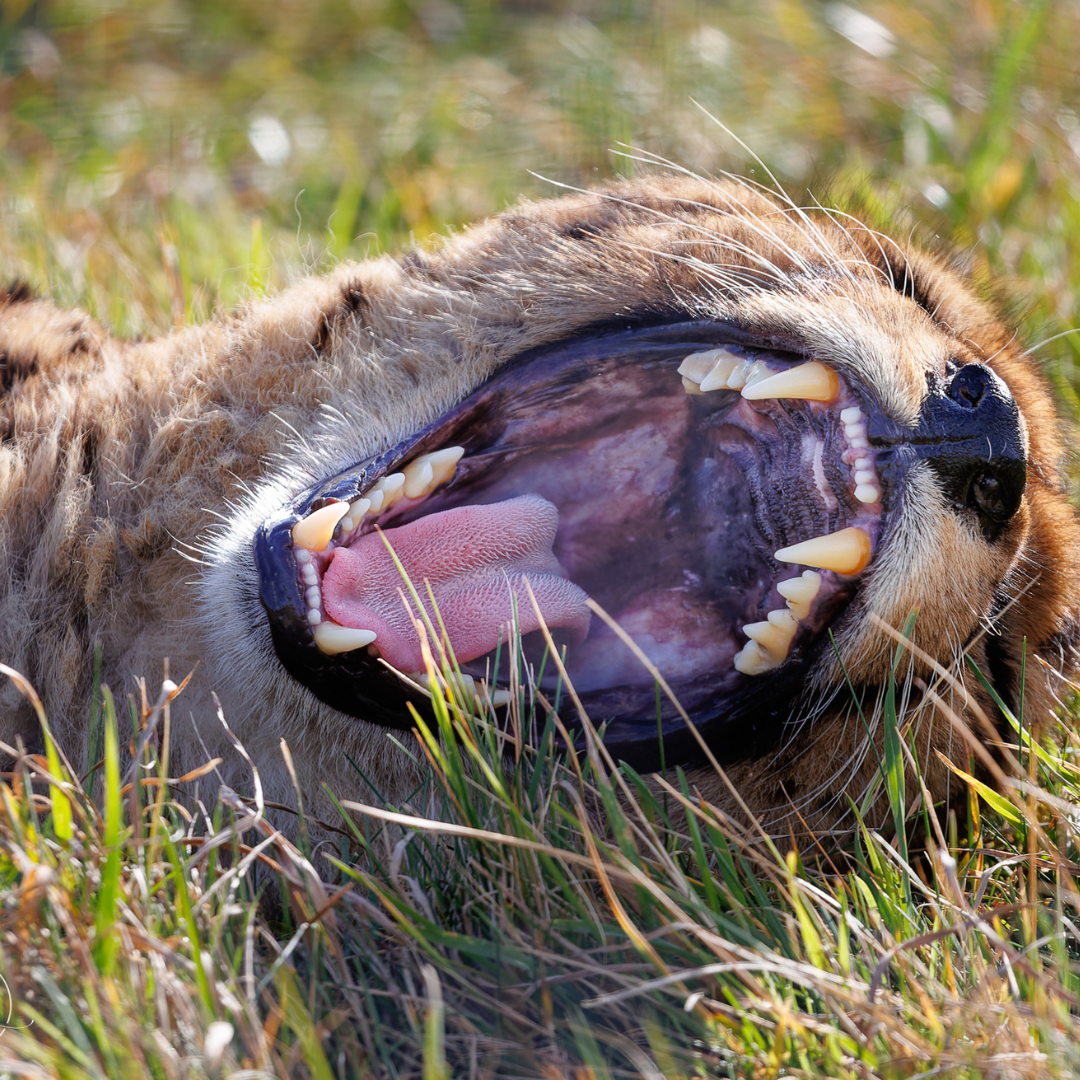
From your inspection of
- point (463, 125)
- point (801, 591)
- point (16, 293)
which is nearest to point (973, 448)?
point (801, 591)

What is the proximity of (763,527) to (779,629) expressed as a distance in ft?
0.95

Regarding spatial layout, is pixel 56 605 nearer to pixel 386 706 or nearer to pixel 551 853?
pixel 386 706

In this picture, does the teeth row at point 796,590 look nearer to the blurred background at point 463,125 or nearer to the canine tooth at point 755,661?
the canine tooth at point 755,661

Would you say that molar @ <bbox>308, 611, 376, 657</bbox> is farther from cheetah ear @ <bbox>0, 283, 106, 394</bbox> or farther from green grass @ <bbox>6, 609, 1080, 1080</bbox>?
cheetah ear @ <bbox>0, 283, 106, 394</bbox>

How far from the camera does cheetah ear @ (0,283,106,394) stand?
2570 millimetres

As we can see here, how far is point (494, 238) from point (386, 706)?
1.08 metres

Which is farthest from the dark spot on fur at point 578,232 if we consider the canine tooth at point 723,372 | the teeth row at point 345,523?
the teeth row at point 345,523

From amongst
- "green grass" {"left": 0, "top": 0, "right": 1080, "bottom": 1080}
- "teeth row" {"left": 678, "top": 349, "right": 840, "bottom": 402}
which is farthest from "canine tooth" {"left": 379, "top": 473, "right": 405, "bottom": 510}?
"teeth row" {"left": 678, "top": 349, "right": 840, "bottom": 402}

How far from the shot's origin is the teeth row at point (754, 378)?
2.11m

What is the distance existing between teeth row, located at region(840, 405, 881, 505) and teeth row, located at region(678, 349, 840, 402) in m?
0.07

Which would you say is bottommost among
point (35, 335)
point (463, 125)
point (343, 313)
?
point (463, 125)

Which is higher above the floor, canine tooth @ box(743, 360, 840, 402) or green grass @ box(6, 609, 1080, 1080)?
canine tooth @ box(743, 360, 840, 402)

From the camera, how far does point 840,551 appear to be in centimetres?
203

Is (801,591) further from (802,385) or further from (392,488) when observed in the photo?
(392,488)
